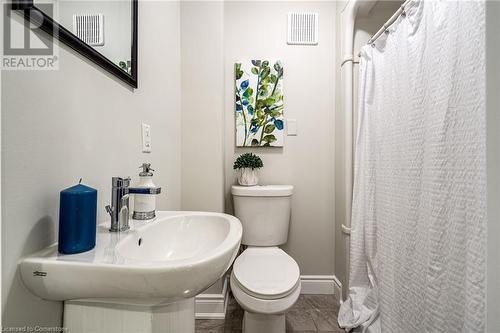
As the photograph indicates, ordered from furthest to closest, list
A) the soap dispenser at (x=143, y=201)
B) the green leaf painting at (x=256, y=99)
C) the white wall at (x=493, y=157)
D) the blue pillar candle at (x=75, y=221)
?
the green leaf painting at (x=256, y=99)
the soap dispenser at (x=143, y=201)
the blue pillar candle at (x=75, y=221)
the white wall at (x=493, y=157)

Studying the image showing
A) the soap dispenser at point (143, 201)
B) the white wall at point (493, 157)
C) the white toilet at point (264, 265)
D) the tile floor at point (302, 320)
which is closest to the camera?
the white wall at point (493, 157)

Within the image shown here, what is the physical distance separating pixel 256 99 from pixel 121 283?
4.80ft

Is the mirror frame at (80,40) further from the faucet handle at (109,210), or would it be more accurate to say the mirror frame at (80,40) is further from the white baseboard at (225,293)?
the white baseboard at (225,293)

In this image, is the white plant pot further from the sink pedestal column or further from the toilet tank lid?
the sink pedestal column

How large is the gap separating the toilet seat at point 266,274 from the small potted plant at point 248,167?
460mm

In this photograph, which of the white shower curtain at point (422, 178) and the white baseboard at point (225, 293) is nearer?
the white shower curtain at point (422, 178)

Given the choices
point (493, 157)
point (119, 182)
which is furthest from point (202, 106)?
point (493, 157)

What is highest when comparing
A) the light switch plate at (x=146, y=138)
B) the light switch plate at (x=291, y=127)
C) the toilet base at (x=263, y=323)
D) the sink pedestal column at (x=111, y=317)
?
the light switch plate at (x=291, y=127)

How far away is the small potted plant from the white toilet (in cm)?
7

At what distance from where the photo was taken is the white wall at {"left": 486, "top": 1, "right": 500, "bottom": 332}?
38 cm

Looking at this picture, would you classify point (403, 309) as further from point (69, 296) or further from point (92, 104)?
point (92, 104)

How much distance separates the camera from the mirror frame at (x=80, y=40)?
1.52 ft

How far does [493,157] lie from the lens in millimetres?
382

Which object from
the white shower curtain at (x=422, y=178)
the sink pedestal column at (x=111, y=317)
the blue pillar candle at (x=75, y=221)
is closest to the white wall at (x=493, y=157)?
the white shower curtain at (x=422, y=178)
